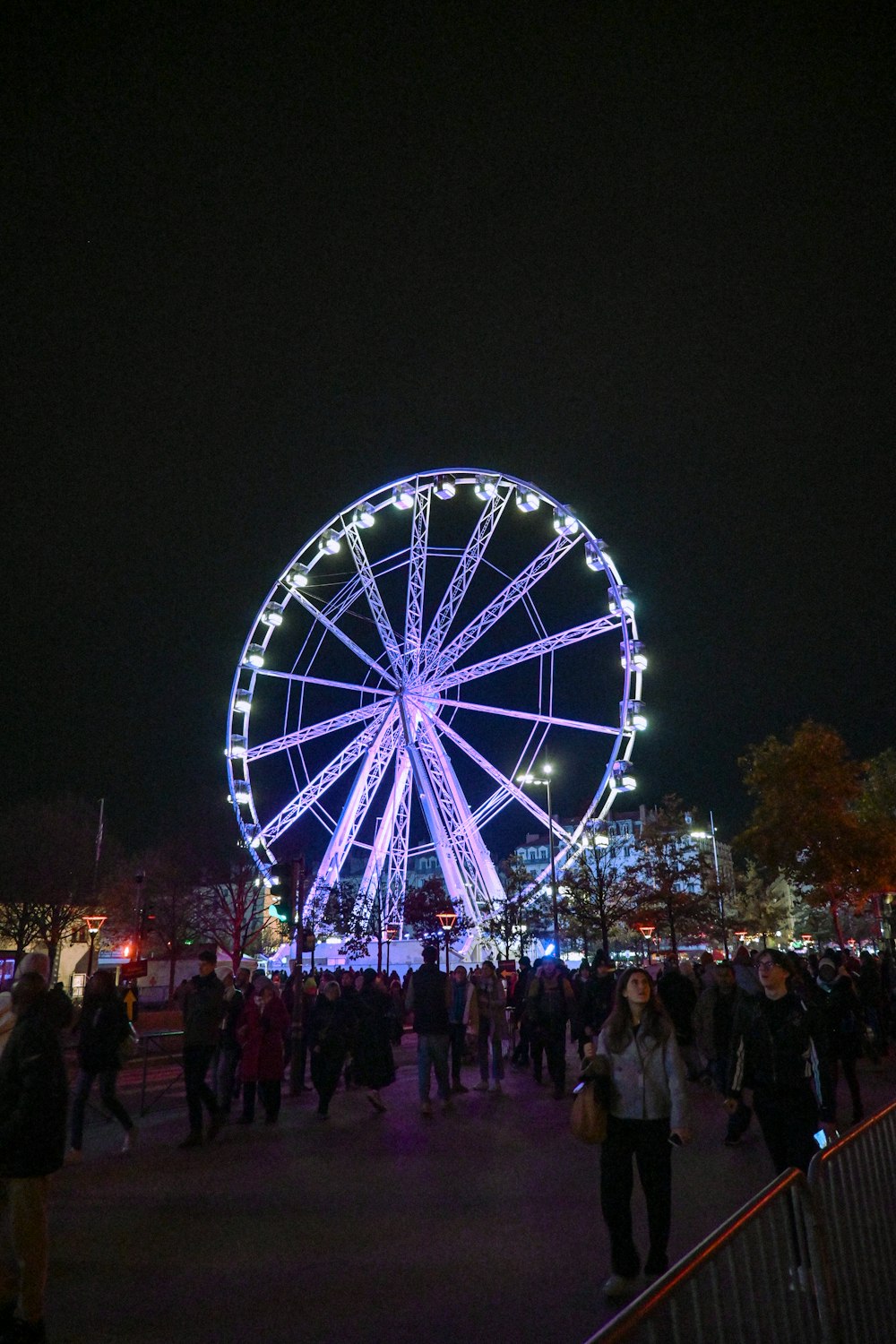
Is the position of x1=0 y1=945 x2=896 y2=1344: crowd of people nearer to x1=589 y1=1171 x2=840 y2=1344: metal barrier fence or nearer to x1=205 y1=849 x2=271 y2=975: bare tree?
x1=589 y1=1171 x2=840 y2=1344: metal barrier fence

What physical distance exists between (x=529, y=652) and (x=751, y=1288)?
25.0 metres

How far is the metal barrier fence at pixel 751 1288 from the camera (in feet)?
8.13

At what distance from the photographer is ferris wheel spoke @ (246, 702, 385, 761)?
2892cm

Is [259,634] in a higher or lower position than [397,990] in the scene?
higher

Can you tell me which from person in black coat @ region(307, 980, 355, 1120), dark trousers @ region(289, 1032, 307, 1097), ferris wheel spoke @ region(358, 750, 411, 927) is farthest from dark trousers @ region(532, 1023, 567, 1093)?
ferris wheel spoke @ region(358, 750, 411, 927)

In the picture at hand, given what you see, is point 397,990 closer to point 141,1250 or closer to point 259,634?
point 259,634

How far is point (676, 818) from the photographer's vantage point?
50.8 m

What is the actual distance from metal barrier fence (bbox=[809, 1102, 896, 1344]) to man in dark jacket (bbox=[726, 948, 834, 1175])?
1288mm

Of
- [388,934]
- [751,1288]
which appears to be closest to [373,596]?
[388,934]

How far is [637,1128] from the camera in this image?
5.45 m

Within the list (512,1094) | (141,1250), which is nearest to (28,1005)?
(141,1250)

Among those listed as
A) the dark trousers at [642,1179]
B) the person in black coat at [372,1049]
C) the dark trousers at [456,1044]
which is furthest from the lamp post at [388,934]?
the dark trousers at [642,1179]

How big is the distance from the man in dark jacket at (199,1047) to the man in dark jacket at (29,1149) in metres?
4.69

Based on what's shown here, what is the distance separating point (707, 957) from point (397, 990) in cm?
758
